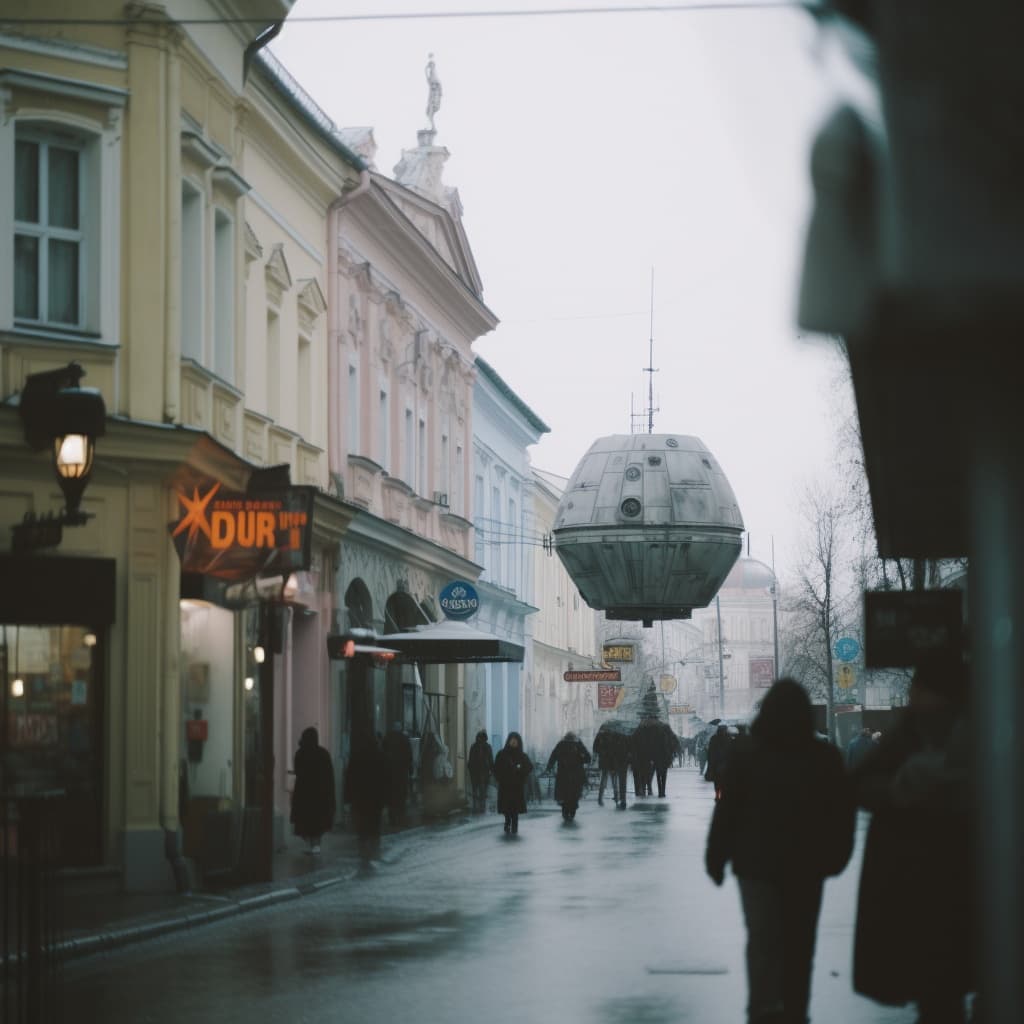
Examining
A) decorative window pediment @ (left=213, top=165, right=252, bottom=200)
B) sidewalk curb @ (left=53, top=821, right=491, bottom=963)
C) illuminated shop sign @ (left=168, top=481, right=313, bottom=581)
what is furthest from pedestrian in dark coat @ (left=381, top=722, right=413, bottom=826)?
illuminated shop sign @ (left=168, top=481, right=313, bottom=581)

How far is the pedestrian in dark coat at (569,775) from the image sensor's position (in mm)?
36750

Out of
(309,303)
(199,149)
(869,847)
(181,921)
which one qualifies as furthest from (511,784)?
(869,847)

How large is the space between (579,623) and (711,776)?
3414cm

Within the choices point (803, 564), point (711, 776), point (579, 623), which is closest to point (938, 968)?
point (711, 776)

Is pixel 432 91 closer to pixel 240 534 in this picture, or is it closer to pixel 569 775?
pixel 569 775

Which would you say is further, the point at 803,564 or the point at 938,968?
the point at 803,564

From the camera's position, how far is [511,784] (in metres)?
32.2

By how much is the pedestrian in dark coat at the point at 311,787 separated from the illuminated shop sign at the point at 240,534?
431 cm

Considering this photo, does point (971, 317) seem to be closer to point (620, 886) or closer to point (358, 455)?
point (620, 886)

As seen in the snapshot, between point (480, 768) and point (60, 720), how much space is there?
20.9 metres

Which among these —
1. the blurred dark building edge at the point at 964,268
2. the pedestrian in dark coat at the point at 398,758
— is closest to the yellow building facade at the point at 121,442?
the pedestrian in dark coat at the point at 398,758

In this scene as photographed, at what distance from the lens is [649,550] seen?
38.5m

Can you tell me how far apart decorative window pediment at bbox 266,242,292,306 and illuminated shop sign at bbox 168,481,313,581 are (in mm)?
7879

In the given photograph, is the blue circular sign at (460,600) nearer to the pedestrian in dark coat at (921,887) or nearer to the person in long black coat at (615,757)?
the person in long black coat at (615,757)
